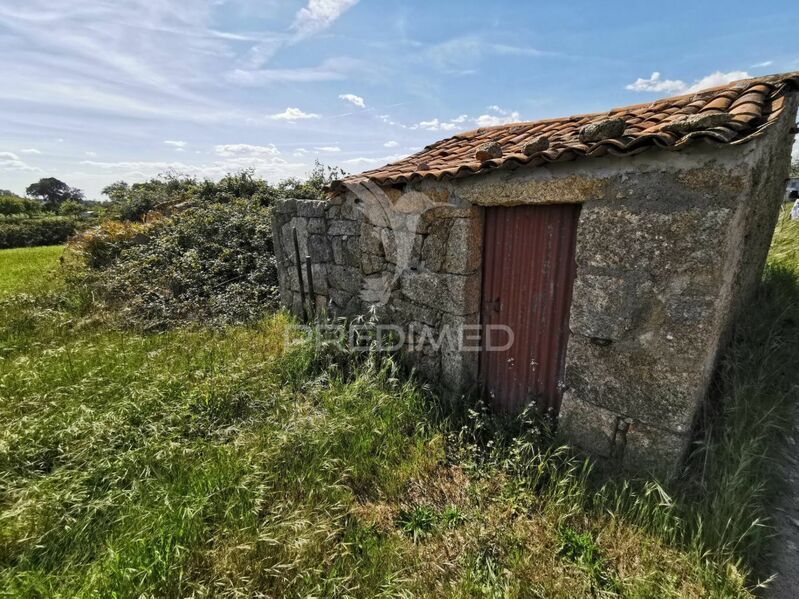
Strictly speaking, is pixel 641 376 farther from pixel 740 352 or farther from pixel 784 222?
pixel 784 222

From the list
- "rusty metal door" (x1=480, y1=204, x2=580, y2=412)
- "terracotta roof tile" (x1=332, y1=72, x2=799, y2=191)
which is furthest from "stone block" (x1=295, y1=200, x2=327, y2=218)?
"rusty metal door" (x1=480, y1=204, x2=580, y2=412)

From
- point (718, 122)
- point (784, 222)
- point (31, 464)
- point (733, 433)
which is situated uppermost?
point (718, 122)

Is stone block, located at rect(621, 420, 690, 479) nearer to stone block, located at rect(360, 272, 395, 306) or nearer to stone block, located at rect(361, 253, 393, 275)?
stone block, located at rect(360, 272, 395, 306)

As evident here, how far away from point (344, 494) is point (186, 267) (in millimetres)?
5910

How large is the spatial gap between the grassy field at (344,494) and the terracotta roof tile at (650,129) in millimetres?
1939

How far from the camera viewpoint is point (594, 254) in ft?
8.40

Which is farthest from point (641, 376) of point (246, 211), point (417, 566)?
point (246, 211)

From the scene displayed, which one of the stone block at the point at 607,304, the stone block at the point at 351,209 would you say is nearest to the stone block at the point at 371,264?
the stone block at the point at 351,209

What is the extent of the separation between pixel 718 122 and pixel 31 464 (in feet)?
15.8

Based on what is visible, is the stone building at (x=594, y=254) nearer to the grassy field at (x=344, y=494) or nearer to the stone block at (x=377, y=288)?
the stone block at (x=377, y=288)

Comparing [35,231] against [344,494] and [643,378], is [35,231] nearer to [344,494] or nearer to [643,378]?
[344,494]

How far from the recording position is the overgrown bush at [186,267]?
5.82 meters

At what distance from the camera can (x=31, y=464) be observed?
266cm

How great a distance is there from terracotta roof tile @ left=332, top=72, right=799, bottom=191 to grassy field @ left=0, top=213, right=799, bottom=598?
194 cm
